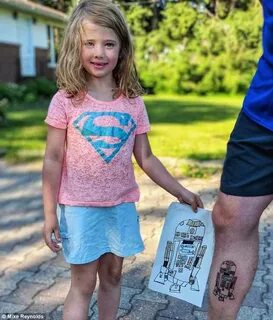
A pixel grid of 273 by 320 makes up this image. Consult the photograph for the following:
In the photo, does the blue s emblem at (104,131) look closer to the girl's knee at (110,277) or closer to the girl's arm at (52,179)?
the girl's arm at (52,179)

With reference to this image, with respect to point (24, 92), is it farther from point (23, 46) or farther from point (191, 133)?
point (191, 133)

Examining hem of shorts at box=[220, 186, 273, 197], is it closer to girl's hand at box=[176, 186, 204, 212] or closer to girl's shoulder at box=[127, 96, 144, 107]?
girl's hand at box=[176, 186, 204, 212]

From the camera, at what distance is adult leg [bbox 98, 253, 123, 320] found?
7.05ft

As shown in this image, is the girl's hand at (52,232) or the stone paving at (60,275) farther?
the stone paving at (60,275)

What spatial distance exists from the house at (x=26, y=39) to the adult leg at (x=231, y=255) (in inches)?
671

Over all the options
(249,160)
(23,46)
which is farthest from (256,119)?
(23,46)

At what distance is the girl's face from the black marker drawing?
35.0 inches

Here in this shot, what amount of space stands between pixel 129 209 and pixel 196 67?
930 inches

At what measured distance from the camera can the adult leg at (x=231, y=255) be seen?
6.59ft

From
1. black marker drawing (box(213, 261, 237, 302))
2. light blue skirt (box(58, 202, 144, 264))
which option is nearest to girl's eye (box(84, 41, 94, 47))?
light blue skirt (box(58, 202, 144, 264))

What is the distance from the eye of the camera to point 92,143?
1.96m

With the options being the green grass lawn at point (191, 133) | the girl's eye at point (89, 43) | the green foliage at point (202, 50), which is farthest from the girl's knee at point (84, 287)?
the green foliage at point (202, 50)

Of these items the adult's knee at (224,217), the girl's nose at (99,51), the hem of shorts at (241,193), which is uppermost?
the girl's nose at (99,51)

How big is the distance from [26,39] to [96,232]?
69.9ft
